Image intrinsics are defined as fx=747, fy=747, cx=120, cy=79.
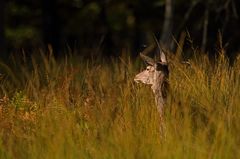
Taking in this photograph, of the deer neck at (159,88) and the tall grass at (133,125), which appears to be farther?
the deer neck at (159,88)

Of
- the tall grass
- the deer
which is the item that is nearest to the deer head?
the deer

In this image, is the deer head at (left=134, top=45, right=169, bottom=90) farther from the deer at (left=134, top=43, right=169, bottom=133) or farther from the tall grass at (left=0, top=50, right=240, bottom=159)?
the tall grass at (left=0, top=50, right=240, bottom=159)

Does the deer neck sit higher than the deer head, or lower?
lower

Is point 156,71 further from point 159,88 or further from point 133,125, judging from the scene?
point 133,125

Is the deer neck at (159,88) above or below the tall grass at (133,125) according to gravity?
above

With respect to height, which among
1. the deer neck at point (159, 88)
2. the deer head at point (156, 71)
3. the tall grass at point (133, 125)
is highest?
the deer head at point (156, 71)

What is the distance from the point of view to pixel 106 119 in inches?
240

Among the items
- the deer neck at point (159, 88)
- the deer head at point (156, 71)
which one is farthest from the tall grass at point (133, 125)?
the deer head at point (156, 71)

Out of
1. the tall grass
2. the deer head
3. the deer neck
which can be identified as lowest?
the tall grass

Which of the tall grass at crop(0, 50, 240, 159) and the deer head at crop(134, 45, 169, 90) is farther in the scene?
the deer head at crop(134, 45, 169, 90)

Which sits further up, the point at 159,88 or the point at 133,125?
the point at 159,88

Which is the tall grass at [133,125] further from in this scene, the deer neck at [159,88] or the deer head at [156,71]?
the deer head at [156,71]

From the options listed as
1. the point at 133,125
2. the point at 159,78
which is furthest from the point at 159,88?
the point at 133,125

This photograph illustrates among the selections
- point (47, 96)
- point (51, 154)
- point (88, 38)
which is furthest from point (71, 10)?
point (51, 154)
